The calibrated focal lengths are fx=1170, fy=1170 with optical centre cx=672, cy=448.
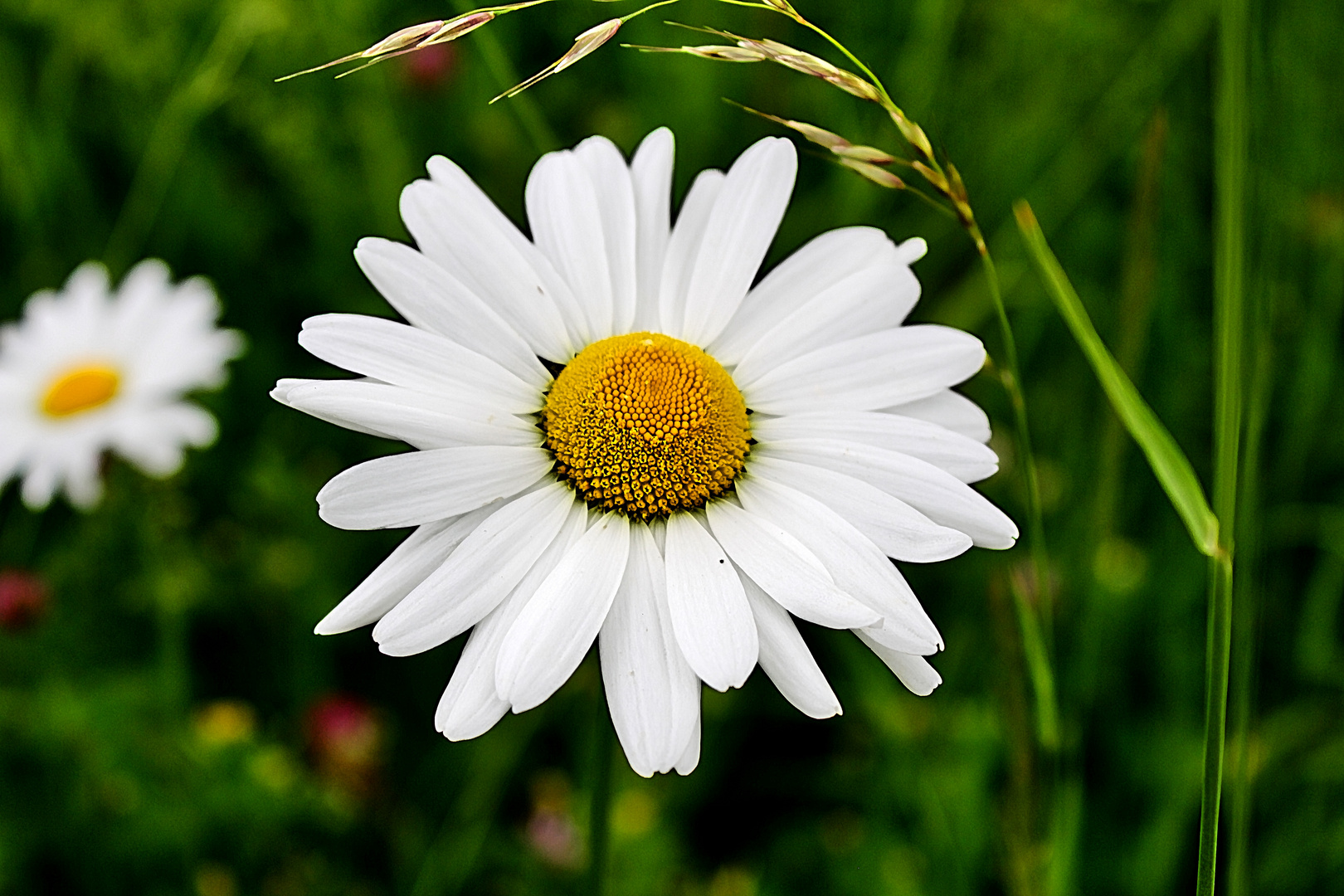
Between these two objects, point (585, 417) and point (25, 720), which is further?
point (25, 720)

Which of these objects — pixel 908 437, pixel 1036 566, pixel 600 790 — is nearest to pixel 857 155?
pixel 908 437

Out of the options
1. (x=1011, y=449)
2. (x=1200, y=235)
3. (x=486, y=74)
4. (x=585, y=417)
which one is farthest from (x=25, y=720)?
(x=1200, y=235)

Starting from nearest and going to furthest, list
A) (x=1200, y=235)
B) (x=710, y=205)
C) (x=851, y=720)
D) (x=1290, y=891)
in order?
(x=710, y=205) < (x=1290, y=891) < (x=851, y=720) < (x=1200, y=235)

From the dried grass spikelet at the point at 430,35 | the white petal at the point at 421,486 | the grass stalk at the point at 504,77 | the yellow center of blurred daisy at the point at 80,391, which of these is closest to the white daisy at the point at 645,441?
the white petal at the point at 421,486

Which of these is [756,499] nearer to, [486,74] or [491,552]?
[491,552]

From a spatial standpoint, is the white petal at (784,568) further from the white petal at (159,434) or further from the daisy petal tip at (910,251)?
the white petal at (159,434)

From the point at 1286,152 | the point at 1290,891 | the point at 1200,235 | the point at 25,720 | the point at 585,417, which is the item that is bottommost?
the point at 25,720

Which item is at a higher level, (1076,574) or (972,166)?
(972,166)

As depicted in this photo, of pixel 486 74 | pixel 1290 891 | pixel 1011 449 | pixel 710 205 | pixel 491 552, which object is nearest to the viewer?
pixel 491 552
